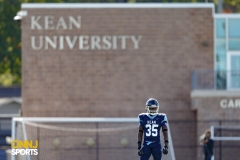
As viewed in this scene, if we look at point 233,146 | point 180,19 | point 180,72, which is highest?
point 180,19

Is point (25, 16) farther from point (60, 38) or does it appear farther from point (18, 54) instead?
point (18, 54)

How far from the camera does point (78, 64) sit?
3578cm

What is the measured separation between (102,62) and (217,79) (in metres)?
4.90

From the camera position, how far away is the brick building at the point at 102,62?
117 ft

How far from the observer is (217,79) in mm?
35281

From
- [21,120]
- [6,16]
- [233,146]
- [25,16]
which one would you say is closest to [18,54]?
[6,16]

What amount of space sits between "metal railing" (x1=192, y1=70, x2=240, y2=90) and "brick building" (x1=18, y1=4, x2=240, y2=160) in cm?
52

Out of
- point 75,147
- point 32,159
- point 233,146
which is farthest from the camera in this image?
point 233,146

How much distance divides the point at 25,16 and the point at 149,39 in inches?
211

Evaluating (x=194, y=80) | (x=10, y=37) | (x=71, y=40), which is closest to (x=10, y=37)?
(x=10, y=37)

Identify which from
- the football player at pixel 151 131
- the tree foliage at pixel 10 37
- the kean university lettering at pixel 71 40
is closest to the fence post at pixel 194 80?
the kean university lettering at pixel 71 40
